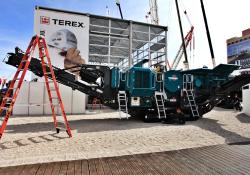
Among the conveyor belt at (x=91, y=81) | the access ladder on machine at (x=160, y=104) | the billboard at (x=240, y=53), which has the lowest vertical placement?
the access ladder on machine at (x=160, y=104)

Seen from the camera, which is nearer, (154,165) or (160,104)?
(154,165)

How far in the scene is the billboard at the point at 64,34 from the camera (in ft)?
57.5

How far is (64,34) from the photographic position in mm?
18125

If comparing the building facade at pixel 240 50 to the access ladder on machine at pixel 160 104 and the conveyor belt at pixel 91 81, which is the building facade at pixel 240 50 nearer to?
the access ladder on machine at pixel 160 104

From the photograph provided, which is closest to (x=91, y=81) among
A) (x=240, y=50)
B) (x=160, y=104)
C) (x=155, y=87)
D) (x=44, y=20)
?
(x=155, y=87)

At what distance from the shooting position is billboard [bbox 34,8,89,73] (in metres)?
17.5

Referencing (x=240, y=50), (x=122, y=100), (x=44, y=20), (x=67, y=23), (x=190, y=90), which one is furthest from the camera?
(x=240, y=50)

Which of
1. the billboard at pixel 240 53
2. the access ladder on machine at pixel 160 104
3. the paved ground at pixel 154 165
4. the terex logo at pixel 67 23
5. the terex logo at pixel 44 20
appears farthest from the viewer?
the billboard at pixel 240 53

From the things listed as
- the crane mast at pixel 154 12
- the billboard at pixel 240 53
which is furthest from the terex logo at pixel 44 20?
the billboard at pixel 240 53

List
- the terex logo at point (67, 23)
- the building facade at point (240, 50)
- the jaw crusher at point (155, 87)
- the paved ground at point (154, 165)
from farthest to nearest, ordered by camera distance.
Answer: the building facade at point (240, 50) → the terex logo at point (67, 23) → the jaw crusher at point (155, 87) → the paved ground at point (154, 165)

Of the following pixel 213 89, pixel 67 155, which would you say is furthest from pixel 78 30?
pixel 67 155

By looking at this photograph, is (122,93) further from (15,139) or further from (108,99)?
(15,139)

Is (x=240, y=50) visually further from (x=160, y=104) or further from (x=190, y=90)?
(x=160, y=104)

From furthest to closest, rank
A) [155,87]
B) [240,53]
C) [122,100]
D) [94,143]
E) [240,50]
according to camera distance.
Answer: [240,50]
[240,53]
[155,87]
[122,100]
[94,143]
